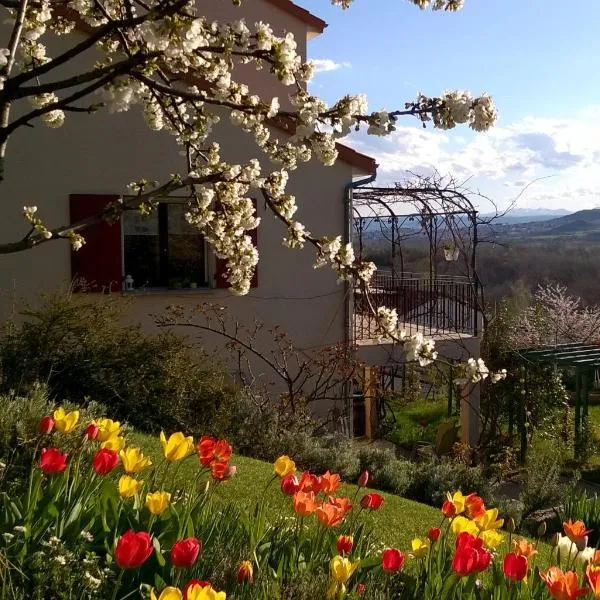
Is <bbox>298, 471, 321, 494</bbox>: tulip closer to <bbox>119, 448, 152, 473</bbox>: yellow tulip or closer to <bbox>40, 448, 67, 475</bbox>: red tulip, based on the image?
<bbox>119, 448, 152, 473</bbox>: yellow tulip

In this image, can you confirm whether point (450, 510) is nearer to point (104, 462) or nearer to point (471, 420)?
point (104, 462)

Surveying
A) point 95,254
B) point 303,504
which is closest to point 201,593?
point 303,504

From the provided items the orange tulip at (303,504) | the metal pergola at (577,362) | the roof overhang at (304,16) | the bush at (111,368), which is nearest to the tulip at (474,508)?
the orange tulip at (303,504)

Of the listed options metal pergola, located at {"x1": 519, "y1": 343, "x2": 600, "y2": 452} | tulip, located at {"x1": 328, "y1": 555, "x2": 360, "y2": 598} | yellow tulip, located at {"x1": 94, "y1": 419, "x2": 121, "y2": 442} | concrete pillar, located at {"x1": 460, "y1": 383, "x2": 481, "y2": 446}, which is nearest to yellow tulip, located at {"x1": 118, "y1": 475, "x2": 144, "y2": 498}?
yellow tulip, located at {"x1": 94, "y1": 419, "x2": 121, "y2": 442}

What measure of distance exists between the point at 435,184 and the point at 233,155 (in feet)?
10.1

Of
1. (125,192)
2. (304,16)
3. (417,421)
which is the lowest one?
(417,421)

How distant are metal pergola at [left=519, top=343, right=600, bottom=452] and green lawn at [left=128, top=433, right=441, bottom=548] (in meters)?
5.52

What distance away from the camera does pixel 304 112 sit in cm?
360

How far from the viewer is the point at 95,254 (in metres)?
8.40

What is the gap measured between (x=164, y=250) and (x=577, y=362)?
5.64 meters

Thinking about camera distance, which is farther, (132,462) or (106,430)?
(106,430)

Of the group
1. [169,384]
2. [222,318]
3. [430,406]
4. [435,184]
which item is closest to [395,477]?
[169,384]

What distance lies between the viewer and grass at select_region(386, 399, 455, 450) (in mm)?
11703

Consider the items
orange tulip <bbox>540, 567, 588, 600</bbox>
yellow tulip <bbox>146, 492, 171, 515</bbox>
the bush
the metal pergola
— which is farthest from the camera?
the metal pergola
